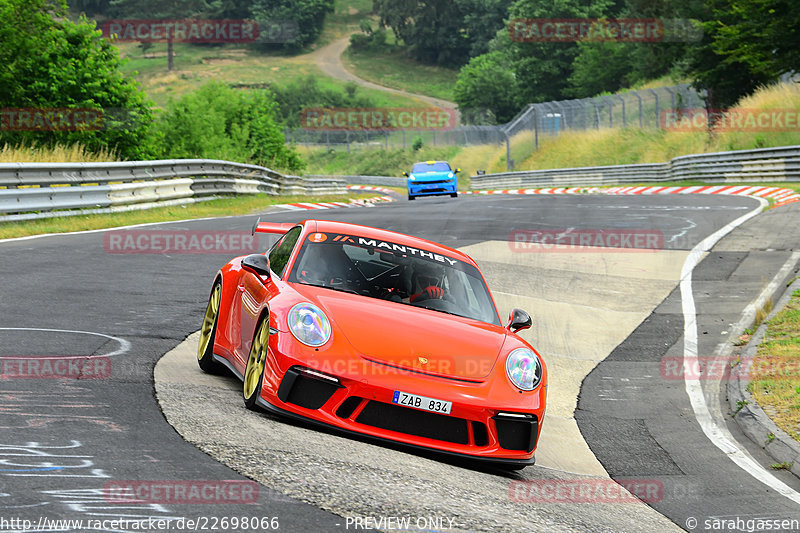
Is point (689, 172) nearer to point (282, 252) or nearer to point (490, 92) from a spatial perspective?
point (282, 252)

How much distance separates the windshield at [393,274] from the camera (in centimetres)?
716

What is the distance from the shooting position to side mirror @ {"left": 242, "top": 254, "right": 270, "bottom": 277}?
6969 mm

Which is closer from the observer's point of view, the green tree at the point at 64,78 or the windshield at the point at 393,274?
the windshield at the point at 393,274

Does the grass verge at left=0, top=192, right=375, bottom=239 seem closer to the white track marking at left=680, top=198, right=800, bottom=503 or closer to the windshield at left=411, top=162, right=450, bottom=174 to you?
the windshield at left=411, top=162, right=450, bottom=174

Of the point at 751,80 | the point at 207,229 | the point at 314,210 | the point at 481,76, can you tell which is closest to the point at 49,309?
the point at 207,229

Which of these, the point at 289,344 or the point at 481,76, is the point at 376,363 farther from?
the point at 481,76

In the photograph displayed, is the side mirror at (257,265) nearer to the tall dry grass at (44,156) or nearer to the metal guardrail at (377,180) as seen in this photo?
the tall dry grass at (44,156)

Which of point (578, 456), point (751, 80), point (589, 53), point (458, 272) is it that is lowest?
point (578, 456)

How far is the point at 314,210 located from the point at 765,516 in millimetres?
22368

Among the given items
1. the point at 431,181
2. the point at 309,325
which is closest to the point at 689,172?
the point at 431,181

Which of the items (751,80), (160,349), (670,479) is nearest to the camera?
(670,479)

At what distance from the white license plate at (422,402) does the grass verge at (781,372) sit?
321cm

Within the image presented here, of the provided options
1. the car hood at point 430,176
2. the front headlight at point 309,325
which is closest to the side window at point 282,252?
the front headlight at point 309,325

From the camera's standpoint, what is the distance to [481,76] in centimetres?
9694
